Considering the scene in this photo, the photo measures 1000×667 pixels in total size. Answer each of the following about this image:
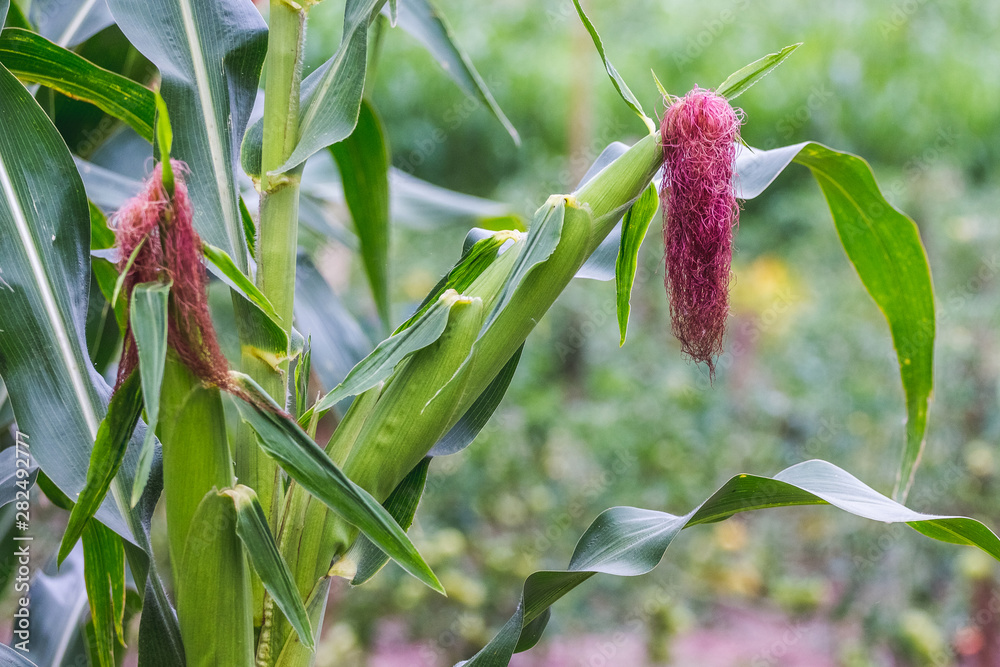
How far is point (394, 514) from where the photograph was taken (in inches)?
14.0

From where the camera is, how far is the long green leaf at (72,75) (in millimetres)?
418

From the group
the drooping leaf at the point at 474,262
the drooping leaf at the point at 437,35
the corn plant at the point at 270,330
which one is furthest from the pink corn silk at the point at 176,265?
the drooping leaf at the point at 437,35

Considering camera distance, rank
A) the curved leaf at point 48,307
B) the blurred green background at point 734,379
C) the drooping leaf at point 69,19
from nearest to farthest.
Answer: the curved leaf at point 48,307
the drooping leaf at point 69,19
the blurred green background at point 734,379

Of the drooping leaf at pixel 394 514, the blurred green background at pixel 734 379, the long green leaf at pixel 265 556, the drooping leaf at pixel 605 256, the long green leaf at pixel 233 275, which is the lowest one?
the blurred green background at pixel 734 379

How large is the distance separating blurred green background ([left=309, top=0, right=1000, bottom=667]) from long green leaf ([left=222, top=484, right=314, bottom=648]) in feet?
3.12

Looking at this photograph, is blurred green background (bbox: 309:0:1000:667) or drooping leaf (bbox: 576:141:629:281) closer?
drooping leaf (bbox: 576:141:629:281)

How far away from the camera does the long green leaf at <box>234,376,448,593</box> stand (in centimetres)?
28

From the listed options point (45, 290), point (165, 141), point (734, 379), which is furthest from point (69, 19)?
point (734, 379)

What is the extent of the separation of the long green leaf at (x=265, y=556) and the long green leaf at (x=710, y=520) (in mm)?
123

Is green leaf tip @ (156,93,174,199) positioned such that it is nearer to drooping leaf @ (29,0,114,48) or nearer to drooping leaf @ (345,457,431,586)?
drooping leaf @ (345,457,431,586)

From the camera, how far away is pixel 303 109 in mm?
360

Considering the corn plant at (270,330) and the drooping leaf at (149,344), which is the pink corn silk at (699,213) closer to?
the corn plant at (270,330)

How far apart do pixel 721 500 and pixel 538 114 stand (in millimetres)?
2699

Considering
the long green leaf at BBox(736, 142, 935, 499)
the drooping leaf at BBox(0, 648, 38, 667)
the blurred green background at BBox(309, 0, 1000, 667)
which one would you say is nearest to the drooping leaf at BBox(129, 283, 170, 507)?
the drooping leaf at BBox(0, 648, 38, 667)
